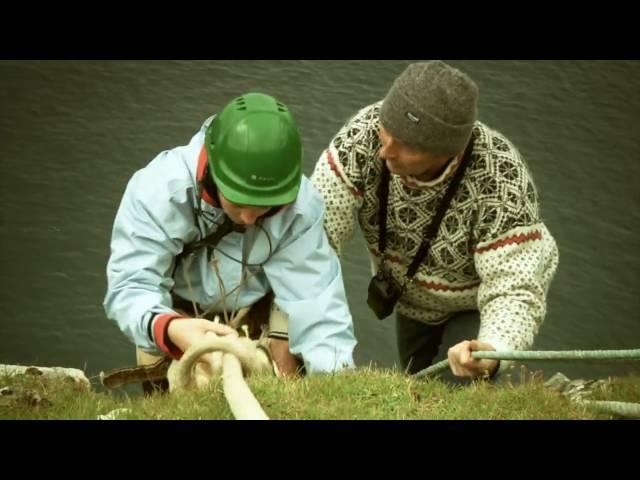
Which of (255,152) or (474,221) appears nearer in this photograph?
(255,152)

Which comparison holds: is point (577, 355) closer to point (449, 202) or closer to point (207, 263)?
point (449, 202)

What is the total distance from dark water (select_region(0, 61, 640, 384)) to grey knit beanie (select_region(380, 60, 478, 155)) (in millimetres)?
5105

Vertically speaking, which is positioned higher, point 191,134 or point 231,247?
point 231,247

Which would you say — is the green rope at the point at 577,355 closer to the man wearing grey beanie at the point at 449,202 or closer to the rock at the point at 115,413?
the man wearing grey beanie at the point at 449,202

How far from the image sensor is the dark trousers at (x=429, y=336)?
478 cm

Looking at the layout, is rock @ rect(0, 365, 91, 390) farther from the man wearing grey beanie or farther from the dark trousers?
the dark trousers

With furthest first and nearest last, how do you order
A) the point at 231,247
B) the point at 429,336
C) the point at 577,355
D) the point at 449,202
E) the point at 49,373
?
the point at 429,336 < the point at 49,373 < the point at 449,202 < the point at 231,247 < the point at 577,355

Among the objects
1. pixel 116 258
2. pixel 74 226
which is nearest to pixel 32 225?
pixel 74 226

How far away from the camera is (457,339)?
484cm

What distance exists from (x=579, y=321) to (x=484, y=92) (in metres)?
3.39

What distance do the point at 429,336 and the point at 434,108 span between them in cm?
184

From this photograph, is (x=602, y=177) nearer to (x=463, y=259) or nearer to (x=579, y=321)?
(x=579, y=321)

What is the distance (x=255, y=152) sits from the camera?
11.6 ft

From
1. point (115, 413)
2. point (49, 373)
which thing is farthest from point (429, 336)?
point (115, 413)
